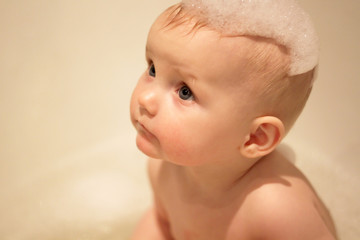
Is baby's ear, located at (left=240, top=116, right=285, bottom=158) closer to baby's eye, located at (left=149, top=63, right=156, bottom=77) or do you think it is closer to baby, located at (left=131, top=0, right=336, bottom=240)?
baby, located at (left=131, top=0, right=336, bottom=240)

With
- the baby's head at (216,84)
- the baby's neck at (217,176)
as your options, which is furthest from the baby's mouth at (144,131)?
the baby's neck at (217,176)

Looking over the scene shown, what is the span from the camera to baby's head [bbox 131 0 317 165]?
0.60 metres

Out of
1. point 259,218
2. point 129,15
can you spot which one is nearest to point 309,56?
point 259,218

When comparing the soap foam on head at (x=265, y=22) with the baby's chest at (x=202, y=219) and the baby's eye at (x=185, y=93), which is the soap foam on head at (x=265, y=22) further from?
the baby's chest at (x=202, y=219)

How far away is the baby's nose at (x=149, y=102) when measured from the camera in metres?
0.64

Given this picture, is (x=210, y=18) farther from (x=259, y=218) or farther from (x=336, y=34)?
(x=336, y=34)

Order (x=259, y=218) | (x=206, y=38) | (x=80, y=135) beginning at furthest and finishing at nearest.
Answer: (x=80, y=135) → (x=259, y=218) → (x=206, y=38)

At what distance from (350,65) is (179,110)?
0.74m

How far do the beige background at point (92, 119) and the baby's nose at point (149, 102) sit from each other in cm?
51

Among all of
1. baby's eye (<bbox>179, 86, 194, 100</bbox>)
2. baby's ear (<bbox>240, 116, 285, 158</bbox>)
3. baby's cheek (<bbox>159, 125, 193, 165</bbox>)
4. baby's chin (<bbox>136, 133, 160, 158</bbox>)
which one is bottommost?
baby's ear (<bbox>240, 116, 285, 158</bbox>)

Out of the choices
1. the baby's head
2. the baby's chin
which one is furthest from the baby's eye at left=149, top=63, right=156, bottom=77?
the baby's chin

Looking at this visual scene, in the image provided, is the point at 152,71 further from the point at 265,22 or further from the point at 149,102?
the point at 265,22

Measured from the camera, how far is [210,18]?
61 centimetres

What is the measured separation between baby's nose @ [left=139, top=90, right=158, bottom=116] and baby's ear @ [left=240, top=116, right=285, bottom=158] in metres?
0.17
